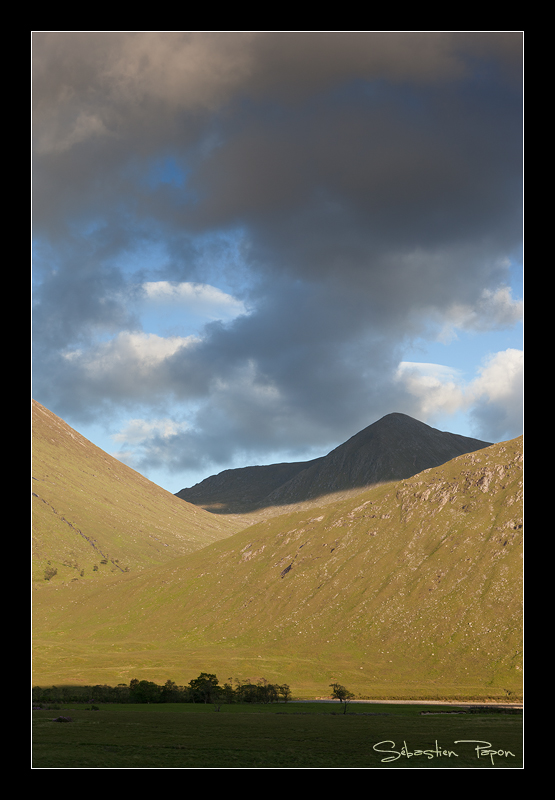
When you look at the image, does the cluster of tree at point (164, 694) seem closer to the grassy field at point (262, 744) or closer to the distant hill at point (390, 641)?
the distant hill at point (390, 641)

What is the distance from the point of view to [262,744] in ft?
151

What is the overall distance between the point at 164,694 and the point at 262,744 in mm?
71560

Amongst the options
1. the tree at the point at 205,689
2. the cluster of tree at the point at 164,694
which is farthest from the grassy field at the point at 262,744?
the tree at the point at 205,689

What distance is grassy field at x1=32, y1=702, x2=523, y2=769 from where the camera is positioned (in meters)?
34.8

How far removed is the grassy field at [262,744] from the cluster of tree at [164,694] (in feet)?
98.1

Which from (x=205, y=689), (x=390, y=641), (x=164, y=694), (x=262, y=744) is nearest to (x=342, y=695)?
(x=205, y=689)

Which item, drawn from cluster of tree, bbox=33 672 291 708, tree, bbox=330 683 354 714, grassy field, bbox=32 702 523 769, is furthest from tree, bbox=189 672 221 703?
grassy field, bbox=32 702 523 769

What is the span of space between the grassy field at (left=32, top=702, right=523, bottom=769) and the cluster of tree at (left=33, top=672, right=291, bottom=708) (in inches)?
1177

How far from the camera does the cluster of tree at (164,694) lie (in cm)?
10662
